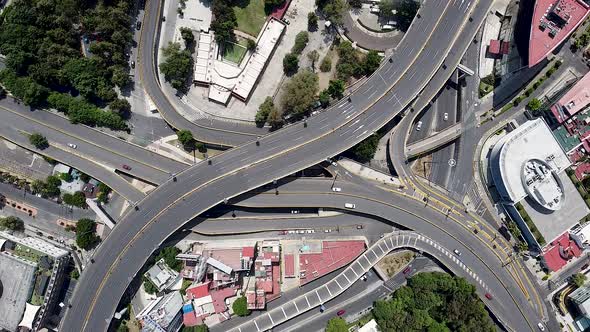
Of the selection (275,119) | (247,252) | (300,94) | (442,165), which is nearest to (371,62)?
(300,94)

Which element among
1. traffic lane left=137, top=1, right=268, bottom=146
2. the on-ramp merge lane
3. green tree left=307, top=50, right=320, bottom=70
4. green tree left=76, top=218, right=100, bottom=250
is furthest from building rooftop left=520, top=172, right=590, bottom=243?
green tree left=76, top=218, right=100, bottom=250

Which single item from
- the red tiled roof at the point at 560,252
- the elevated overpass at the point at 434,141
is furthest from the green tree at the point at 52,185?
the red tiled roof at the point at 560,252

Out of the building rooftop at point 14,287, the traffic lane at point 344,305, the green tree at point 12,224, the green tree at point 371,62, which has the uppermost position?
the green tree at point 371,62

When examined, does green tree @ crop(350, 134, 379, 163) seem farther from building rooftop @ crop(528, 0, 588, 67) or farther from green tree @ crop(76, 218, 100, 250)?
green tree @ crop(76, 218, 100, 250)

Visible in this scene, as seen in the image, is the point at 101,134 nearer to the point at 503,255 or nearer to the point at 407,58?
the point at 407,58

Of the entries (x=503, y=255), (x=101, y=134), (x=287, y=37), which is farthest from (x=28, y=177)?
(x=503, y=255)

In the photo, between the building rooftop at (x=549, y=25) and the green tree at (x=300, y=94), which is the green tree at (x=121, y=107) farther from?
the building rooftop at (x=549, y=25)
